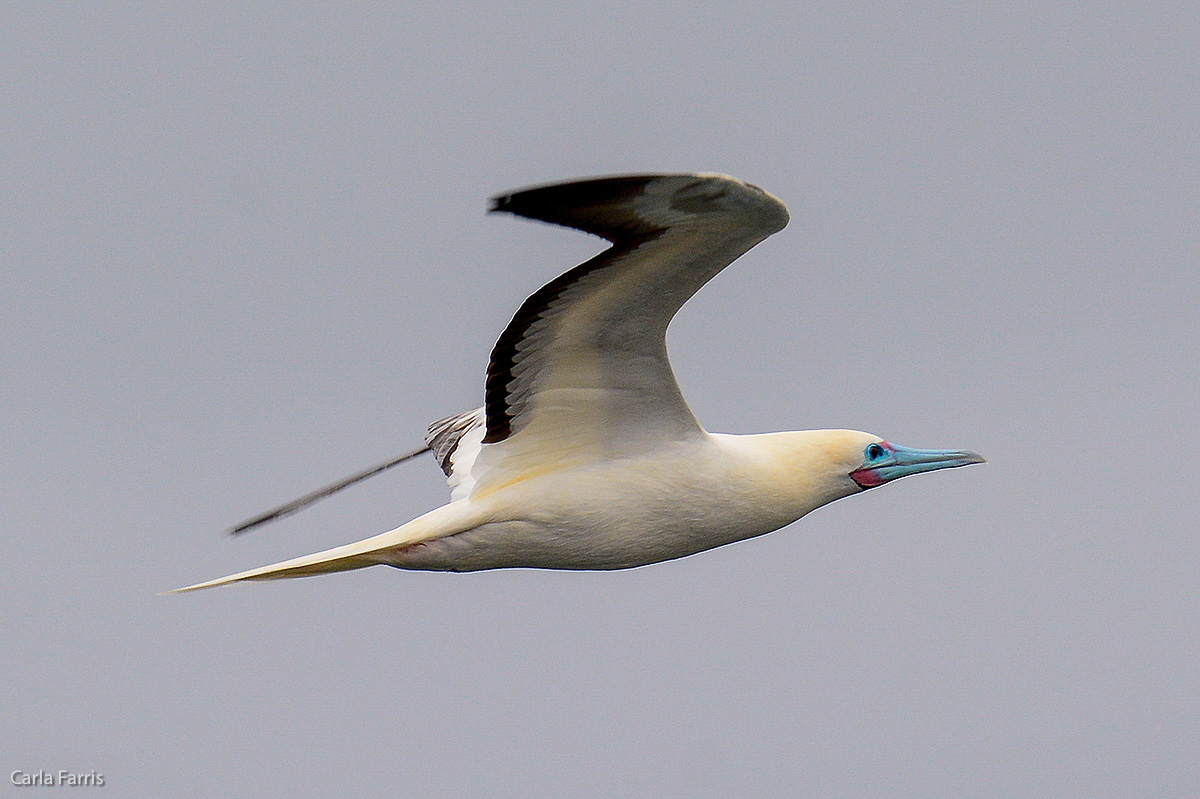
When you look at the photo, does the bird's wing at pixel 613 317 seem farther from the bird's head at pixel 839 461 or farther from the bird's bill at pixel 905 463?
the bird's bill at pixel 905 463

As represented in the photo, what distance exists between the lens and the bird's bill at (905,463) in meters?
13.4

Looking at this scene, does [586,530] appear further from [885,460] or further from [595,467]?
[885,460]

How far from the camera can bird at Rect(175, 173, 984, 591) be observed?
11.6m

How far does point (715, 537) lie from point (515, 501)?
1470mm

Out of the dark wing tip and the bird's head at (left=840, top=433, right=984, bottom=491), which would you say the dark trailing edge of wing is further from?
the bird's head at (left=840, top=433, right=984, bottom=491)

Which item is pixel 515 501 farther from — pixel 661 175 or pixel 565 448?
pixel 661 175

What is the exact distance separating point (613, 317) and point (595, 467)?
1.40 meters

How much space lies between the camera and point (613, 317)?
11.4 m

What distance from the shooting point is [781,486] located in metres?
12.7

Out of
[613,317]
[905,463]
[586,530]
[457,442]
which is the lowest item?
[586,530]

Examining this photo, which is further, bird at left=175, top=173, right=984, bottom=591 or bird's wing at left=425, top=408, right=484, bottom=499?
bird's wing at left=425, top=408, right=484, bottom=499

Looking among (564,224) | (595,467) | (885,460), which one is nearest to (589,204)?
(564,224)

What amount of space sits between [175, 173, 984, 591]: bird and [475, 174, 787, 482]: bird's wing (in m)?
0.01

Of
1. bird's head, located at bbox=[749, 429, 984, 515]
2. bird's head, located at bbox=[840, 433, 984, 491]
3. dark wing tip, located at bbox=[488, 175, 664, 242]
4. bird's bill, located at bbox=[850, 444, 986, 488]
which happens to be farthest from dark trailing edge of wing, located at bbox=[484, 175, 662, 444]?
bird's bill, located at bbox=[850, 444, 986, 488]
